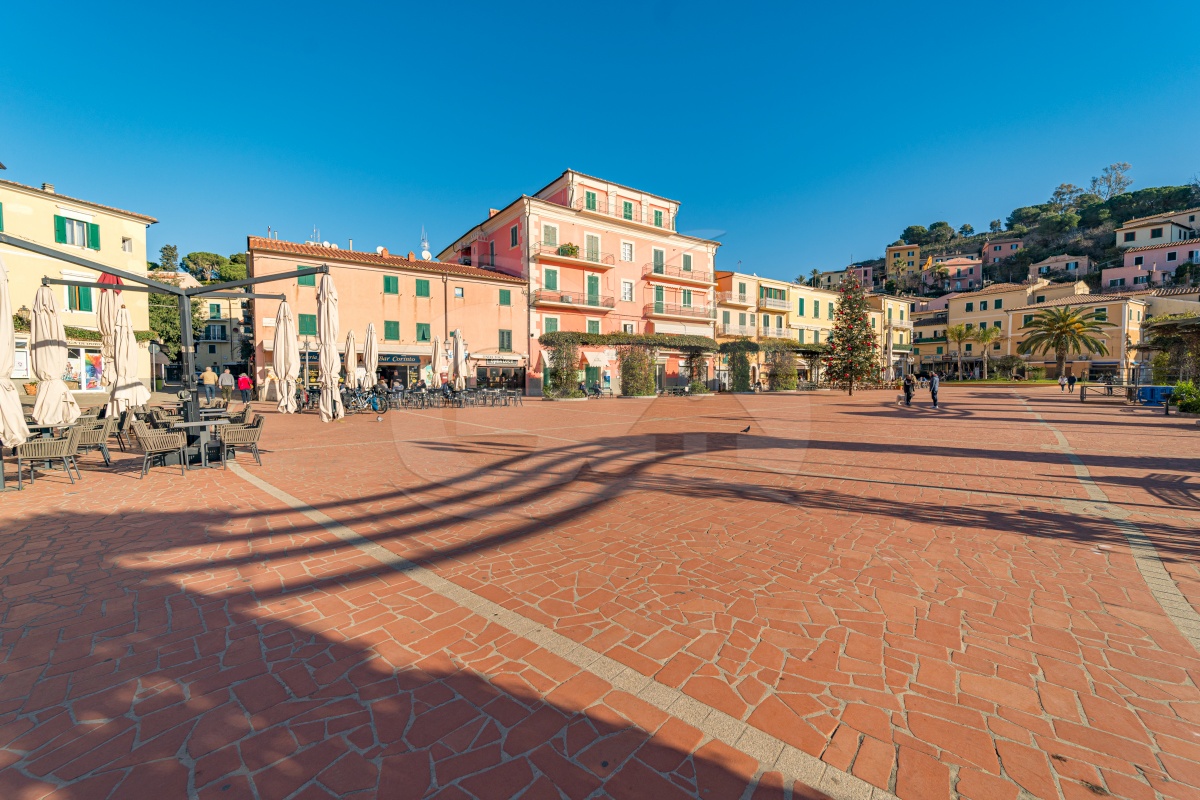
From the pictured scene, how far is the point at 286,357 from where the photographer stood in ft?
28.2

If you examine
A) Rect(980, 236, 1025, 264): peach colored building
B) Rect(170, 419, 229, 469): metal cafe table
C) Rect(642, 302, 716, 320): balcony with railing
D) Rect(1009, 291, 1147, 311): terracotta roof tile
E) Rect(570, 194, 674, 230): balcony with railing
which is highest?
Rect(980, 236, 1025, 264): peach colored building

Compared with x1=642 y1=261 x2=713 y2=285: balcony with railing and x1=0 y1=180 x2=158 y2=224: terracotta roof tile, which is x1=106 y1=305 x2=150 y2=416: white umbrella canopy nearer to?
x1=0 y1=180 x2=158 y2=224: terracotta roof tile

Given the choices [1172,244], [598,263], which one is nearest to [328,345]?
[598,263]

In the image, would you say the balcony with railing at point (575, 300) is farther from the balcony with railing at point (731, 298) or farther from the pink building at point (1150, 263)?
the pink building at point (1150, 263)

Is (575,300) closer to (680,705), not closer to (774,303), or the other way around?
(774,303)

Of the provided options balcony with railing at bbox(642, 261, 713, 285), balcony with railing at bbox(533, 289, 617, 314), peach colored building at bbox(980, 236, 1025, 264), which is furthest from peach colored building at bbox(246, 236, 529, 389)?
peach colored building at bbox(980, 236, 1025, 264)

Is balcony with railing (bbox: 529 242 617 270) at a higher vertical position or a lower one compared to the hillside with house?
lower

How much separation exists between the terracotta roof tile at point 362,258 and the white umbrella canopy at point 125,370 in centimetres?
1574

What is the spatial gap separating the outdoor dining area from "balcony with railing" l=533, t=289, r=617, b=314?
20.6 metres

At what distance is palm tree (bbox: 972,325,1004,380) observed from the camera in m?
48.0

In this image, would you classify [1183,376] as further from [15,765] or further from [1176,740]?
[15,765]

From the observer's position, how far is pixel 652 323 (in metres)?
33.4

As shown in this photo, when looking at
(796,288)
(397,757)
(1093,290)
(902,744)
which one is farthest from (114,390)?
(1093,290)

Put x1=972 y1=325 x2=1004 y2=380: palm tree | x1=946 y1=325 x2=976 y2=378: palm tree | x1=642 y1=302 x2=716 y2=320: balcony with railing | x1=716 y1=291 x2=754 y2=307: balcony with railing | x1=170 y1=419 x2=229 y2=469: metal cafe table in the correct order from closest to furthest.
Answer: x1=170 y1=419 x2=229 y2=469: metal cafe table → x1=642 y1=302 x2=716 y2=320: balcony with railing → x1=716 y1=291 x2=754 y2=307: balcony with railing → x1=946 y1=325 x2=976 y2=378: palm tree → x1=972 y1=325 x2=1004 y2=380: palm tree
